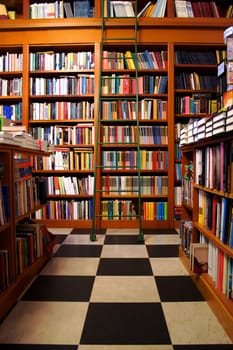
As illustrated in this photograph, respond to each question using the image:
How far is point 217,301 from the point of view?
47.2 inches

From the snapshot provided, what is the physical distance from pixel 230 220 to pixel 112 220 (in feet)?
6.35

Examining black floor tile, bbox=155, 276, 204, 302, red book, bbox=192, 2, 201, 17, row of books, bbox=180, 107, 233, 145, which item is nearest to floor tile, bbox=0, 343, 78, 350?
black floor tile, bbox=155, 276, 204, 302

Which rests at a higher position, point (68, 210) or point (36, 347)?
point (68, 210)

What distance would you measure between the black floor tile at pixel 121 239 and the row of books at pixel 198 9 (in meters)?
2.69

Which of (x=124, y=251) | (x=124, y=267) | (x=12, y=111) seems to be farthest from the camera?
(x=12, y=111)

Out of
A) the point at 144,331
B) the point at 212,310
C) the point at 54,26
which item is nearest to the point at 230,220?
the point at 212,310

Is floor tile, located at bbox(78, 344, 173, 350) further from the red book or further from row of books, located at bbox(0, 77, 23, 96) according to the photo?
the red book

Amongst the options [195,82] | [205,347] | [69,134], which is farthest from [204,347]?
[195,82]

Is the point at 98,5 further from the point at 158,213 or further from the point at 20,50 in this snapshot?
the point at 158,213

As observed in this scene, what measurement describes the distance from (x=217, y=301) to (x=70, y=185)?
2137 millimetres

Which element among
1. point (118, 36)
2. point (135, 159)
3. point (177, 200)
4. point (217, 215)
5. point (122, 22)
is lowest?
point (177, 200)

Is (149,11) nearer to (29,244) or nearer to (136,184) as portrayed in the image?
(136,184)

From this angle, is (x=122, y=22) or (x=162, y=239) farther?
(x=122, y=22)

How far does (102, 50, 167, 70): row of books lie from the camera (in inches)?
118
